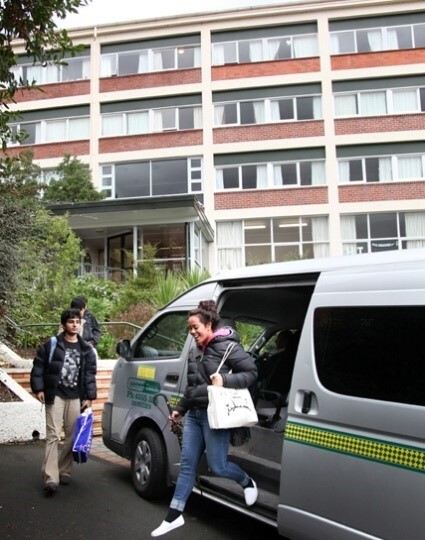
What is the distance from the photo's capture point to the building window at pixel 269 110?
2450 centimetres

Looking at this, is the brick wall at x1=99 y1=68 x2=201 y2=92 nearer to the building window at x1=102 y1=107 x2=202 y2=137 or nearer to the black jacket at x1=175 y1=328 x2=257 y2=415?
the building window at x1=102 y1=107 x2=202 y2=137

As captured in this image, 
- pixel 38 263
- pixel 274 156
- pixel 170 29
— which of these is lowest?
pixel 38 263

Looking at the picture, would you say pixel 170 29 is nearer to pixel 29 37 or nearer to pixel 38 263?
pixel 38 263

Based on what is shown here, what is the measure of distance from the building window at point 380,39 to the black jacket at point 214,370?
24.1 meters

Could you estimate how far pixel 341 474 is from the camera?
3.06 metres

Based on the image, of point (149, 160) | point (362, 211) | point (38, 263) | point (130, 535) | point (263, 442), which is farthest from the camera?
point (149, 160)

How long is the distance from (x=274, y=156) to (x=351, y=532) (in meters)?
22.4

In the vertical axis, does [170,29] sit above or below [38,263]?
above

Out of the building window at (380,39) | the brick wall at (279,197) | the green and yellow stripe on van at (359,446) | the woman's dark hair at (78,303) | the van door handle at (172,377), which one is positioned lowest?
the green and yellow stripe on van at (359,446)

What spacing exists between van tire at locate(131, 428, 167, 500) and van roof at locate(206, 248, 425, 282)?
5.43ft

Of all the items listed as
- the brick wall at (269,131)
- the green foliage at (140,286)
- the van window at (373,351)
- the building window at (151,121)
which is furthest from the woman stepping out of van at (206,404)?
the building window at (151,121)

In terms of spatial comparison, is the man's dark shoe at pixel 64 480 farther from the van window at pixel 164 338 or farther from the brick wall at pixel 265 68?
the brick wall at pixel 265 68

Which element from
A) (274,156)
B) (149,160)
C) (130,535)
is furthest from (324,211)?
(130,535)

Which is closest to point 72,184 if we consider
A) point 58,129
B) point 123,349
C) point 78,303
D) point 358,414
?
point 58,129
